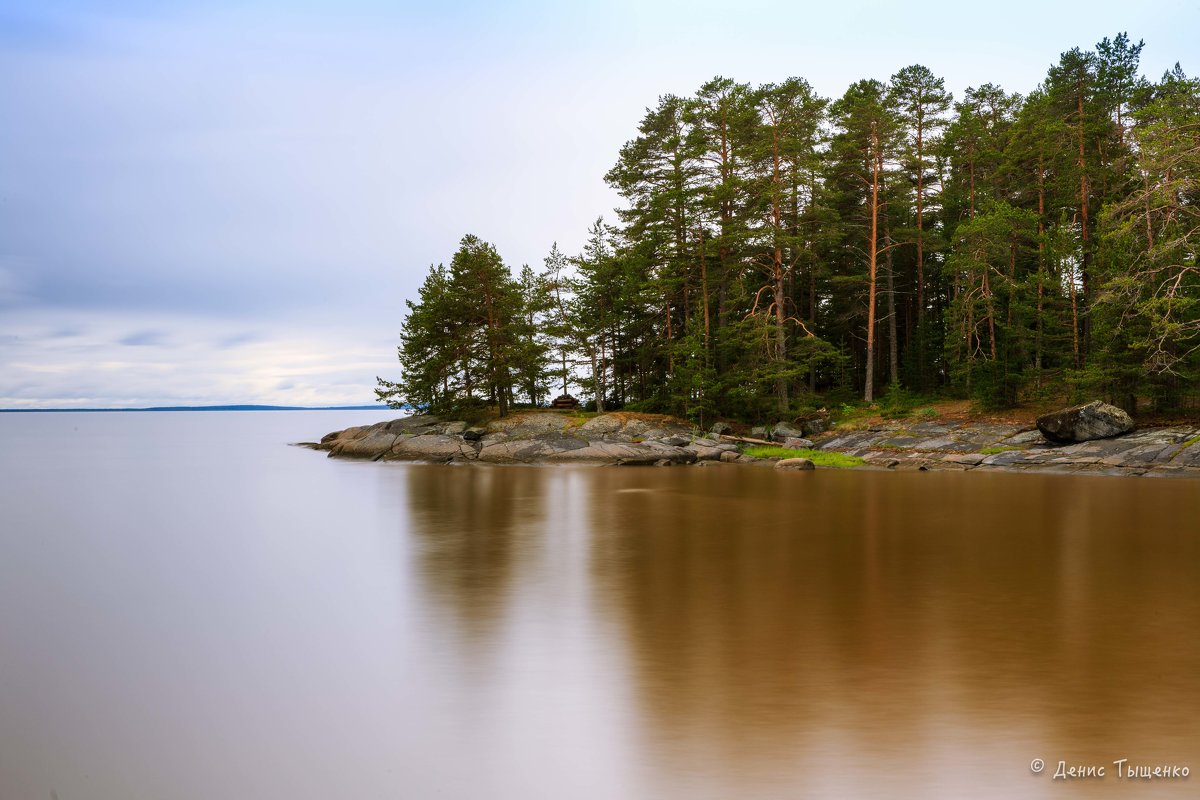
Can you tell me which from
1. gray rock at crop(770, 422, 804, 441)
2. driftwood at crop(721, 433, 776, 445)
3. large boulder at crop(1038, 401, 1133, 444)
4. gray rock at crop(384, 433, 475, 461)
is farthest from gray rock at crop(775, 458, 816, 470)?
gray rock at crop(384, 433, 475, 461)

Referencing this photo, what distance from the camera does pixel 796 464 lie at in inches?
1131

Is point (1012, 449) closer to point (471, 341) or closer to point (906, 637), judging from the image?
point (906, 637)

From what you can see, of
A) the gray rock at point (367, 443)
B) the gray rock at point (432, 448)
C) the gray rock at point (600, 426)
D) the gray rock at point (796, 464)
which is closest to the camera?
the gray rock at point (796, 464)

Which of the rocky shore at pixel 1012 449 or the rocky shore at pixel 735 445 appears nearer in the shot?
the rocky shore at pixel 1012 449

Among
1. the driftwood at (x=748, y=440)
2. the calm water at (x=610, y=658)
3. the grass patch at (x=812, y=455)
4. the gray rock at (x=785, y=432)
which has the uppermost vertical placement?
the gray rock at (x=785, y=432)

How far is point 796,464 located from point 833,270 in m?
18.5

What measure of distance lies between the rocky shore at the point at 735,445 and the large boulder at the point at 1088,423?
30 centimetres

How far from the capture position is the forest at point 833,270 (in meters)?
29.3

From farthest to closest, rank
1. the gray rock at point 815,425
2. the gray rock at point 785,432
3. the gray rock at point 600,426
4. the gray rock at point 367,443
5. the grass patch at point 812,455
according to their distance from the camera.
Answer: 1. the gray rock at point 367,443
2. the gray rock at point 600,426
3. the gray rock at point 815,425
4. the gray rock at point 785,432
5. the grass patch at point 812,455

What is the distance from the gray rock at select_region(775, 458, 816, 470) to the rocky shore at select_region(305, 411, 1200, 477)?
6cm

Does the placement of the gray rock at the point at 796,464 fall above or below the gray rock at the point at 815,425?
below

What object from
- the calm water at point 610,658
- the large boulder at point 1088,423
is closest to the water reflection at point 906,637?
the calm water at point 610,658

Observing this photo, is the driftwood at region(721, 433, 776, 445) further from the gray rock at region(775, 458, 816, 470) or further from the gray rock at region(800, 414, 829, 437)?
the gray rock at region(775, 458, 816, 470)

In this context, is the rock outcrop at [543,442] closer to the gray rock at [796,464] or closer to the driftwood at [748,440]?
the driftwood at [748,440]
